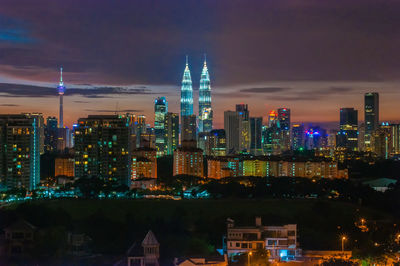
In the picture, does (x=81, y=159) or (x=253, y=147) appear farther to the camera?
(x=253, y=147)

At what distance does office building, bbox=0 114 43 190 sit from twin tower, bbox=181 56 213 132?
43.6 metres

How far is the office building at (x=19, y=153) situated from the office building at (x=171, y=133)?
27.7 m

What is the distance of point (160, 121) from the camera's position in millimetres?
60688

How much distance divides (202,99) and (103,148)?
44778mm

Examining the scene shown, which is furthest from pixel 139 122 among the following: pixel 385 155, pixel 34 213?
pixel 34 213

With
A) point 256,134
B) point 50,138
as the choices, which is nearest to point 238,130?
point 256,134

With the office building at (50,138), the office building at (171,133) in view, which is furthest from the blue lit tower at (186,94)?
the office building at (50,138)

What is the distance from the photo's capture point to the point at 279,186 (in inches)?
1006

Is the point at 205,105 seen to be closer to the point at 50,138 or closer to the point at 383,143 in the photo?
the point at 383,143

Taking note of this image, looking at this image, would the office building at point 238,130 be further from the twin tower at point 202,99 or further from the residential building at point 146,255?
the residential building at point 146,255

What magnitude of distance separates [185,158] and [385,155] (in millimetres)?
28255

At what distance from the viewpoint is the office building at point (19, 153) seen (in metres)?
27.0

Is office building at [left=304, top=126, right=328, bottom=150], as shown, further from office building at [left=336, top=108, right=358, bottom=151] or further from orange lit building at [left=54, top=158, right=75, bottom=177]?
orange lit building at [left=54, top=158, right=75, bottom=177]

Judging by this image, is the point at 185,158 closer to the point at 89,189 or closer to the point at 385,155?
the point at 89,189
